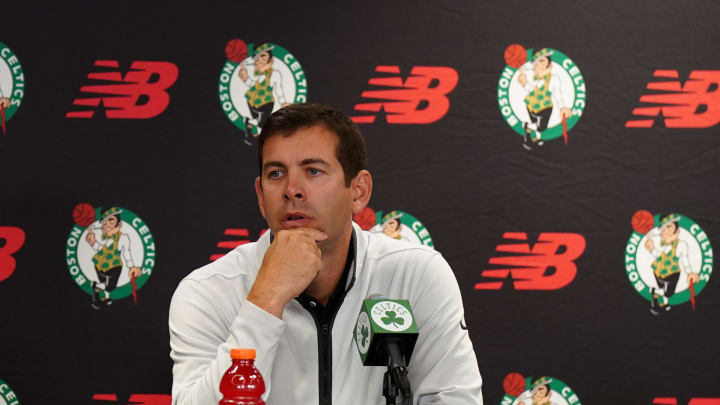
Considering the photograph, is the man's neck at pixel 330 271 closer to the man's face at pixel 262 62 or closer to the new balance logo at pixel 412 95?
the new balance logo at pixel 412 95

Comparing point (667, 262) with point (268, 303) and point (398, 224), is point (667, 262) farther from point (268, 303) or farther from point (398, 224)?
point (268, 303)

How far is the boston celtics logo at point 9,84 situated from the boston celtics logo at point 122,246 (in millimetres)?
407

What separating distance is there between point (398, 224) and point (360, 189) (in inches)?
23.2

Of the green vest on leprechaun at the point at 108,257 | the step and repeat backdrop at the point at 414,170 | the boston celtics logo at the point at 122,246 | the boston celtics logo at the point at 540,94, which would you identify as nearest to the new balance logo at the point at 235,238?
the step and repeat backdrop at the point at 414,170

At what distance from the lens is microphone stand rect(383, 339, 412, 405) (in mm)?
1022

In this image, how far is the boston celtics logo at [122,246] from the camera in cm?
229

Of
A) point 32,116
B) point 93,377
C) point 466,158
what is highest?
point 32,116

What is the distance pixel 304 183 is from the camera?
158cm

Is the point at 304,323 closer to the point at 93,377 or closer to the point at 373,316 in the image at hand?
the point at 373,316

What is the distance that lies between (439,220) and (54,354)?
138 centimetres

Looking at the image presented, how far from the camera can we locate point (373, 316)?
1.10m

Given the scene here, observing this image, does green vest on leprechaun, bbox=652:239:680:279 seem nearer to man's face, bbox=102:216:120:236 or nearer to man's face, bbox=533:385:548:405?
man's face, bbox=533:385:548:405

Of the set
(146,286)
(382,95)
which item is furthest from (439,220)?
(146,286)

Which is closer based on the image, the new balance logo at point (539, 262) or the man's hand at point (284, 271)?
the man's hand at point (284, 271)
